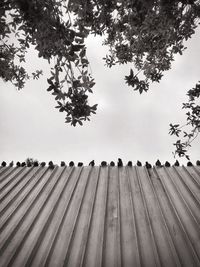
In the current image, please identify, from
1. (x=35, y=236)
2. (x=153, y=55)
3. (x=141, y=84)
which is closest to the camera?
(x=35, y=236)

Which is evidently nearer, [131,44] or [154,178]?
[131,44]

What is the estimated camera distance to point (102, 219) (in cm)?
439

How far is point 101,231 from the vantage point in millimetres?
3996

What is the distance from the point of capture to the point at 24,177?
7090 millimetres

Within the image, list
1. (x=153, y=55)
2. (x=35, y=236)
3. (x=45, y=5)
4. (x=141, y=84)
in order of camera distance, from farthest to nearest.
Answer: (x=153, y=55)
(x=141, y=84)
(x=35, y=236)
(x=45, y=5)

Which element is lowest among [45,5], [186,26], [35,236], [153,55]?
[35,236]

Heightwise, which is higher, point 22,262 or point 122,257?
point 122,257

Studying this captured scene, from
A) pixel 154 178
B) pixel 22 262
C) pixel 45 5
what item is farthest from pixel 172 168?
pixel 45 5

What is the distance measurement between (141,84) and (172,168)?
3.23m

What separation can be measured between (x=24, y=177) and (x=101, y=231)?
3860mm

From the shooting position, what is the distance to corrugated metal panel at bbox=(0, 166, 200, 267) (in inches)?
135

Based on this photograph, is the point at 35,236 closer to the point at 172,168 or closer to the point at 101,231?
the point at 101,231

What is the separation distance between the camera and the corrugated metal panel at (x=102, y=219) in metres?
3.42

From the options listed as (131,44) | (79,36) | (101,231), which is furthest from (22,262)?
(131,44)
